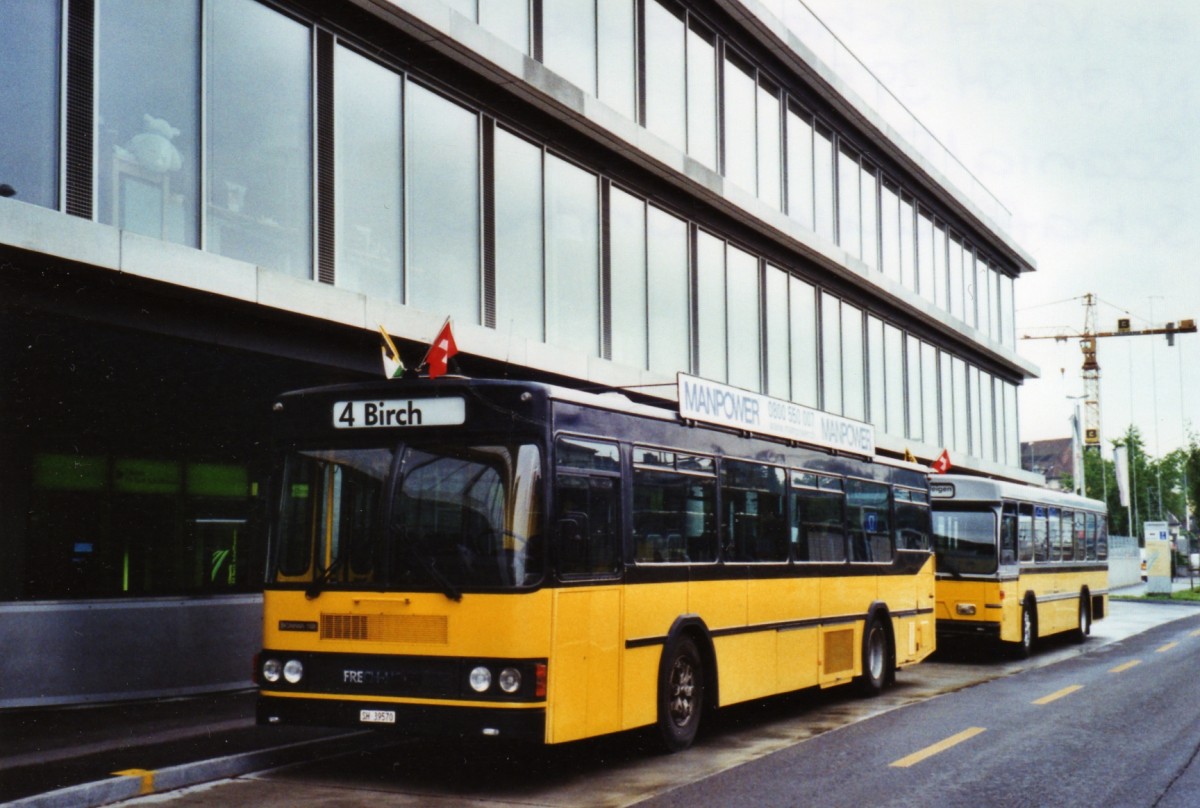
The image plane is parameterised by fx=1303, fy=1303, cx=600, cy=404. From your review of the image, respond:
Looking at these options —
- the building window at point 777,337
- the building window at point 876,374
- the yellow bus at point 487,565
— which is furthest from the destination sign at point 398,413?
the building window at point 876,374

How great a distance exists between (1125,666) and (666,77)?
1226 centimetres

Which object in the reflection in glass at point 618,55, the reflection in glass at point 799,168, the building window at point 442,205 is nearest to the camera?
the building window at point 442,205

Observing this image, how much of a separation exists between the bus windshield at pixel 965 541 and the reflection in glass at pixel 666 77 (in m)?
8.01

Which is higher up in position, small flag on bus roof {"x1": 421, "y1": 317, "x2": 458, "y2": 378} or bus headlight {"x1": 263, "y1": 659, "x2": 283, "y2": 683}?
small flag on bus roof {"x1": 421, "y1": 317, "x2": 458, "y2": 378}

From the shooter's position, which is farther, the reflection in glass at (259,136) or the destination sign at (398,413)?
the reflection in glass at (259,136)

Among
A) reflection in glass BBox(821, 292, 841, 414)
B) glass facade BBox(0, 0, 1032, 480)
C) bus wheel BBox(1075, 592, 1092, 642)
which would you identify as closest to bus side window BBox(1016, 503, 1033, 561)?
bus wheel BBox(1075, 592, 1092, 642)

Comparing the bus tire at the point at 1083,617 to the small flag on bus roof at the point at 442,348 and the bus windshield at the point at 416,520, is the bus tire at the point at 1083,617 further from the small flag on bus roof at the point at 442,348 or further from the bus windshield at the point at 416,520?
the bus windshield at the point at 416,520

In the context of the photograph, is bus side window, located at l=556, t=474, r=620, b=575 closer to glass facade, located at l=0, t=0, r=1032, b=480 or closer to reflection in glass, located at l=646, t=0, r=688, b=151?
glass facade, located at l=0, t=0, r=1032, b=480

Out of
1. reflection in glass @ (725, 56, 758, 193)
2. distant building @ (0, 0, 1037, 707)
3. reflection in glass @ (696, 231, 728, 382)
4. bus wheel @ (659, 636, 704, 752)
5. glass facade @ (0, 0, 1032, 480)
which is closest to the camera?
bus wheel @ (659, 636, 704, 752)

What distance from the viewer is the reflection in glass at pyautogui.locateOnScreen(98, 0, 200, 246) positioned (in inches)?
474

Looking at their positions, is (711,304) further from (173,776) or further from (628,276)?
(173,776)

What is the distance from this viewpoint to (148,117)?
40.9 feet

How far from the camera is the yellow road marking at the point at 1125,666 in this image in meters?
18.4

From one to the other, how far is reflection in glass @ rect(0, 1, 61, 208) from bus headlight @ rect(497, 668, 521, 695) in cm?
601
